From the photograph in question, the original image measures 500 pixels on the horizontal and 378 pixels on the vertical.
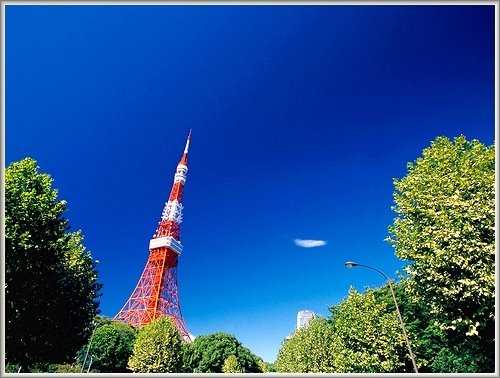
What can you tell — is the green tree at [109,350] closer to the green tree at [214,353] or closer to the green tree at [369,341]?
the green tree at [214,353]

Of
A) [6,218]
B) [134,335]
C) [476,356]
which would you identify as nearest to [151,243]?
[134,335]

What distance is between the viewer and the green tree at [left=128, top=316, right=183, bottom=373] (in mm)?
50250

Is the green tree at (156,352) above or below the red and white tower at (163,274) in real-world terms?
below

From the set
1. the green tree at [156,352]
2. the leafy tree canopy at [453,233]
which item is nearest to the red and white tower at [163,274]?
the green tree at [156,352]

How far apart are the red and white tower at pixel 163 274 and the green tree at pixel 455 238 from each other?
78.0 meters

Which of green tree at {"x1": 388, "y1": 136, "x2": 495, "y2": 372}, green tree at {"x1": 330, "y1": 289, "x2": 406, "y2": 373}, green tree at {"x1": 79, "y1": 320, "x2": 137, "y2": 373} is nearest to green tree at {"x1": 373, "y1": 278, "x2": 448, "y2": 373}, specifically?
green tree at {"x1": 330, "y1": 289, "x2": 406, "y2": 373}

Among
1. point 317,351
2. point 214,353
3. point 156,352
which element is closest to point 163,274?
point 214,353

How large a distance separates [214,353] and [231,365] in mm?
6054

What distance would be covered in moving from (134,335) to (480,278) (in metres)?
73.1

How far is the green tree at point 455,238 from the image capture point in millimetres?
14812

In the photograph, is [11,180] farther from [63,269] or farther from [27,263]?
[63,269]

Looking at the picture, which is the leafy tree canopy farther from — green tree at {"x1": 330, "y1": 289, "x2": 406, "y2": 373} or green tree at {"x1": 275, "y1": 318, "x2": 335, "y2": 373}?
green tree at {"x1": 275, "y1": 318, "x2": 335, "y2": 373}

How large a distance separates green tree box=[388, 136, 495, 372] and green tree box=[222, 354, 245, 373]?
222 feet

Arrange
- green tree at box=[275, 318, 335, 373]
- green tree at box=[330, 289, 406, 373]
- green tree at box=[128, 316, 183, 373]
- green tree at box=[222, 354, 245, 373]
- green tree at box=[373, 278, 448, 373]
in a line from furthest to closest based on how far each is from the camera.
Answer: green tree at box=[222, 354, 245, 373] < green tree at box=[128, 316, 183, 373] < green tree at box=[275, 318, 335, 373] < green tree at box=[373, 278, 448, 373] < green tree at box=[330, 289, 406, 373]
